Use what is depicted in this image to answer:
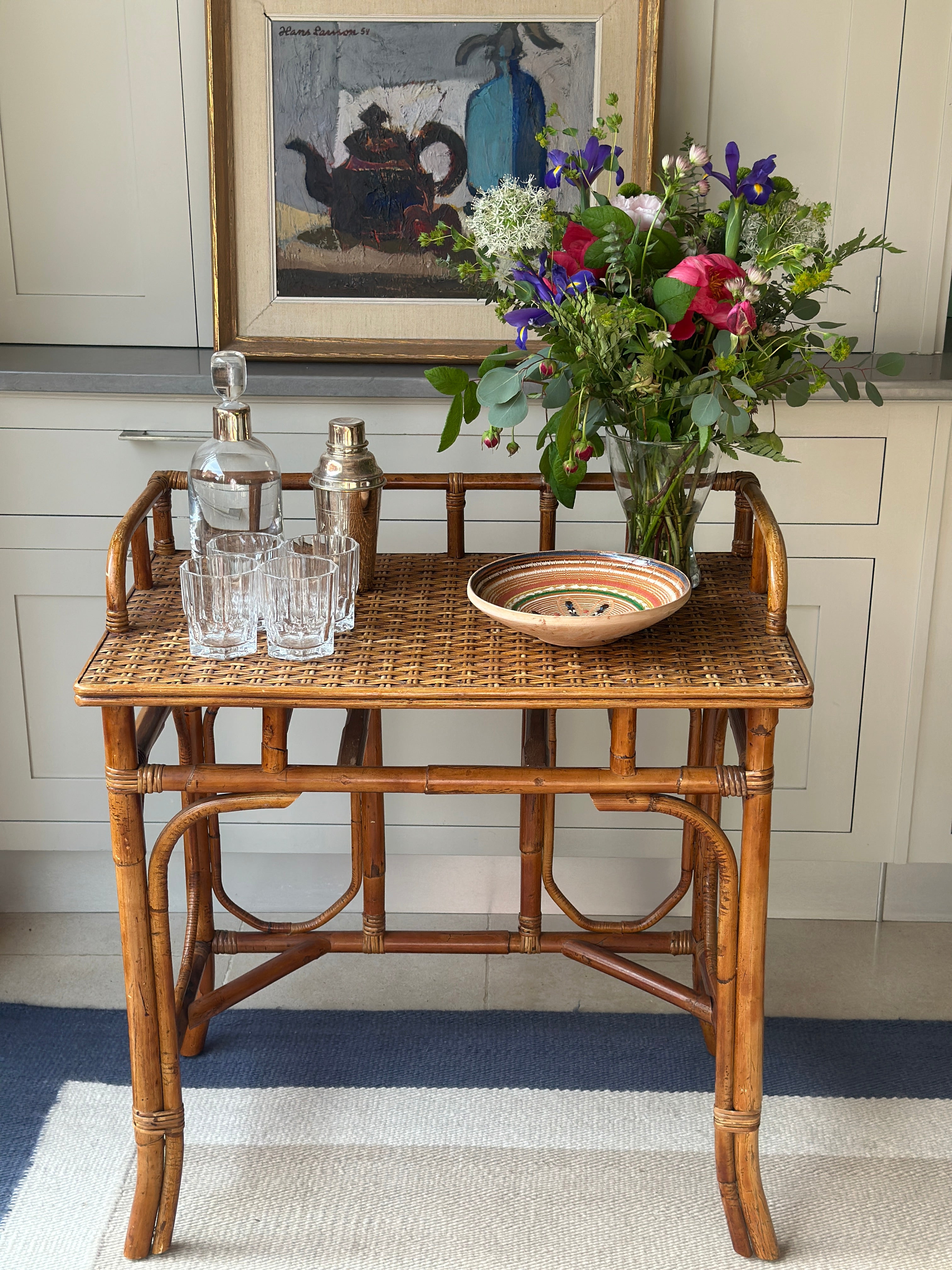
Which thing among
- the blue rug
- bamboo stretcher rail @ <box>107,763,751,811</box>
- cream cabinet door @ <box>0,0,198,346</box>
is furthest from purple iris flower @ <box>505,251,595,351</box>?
the blue rug

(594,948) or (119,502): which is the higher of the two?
(119,502)

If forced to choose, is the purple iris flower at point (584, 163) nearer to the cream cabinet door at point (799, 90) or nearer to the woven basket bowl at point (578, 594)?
the woven basket bowl at point (578, 594)

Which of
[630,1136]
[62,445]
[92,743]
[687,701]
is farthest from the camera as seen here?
[92,743]

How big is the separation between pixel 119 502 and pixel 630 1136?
1263 mm

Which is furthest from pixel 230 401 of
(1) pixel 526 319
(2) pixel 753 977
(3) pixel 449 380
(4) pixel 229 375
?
(2) pixel 753 977

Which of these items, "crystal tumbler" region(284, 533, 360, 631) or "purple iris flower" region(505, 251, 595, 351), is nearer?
"purple iris flower" region(505, 251, 595, 351)

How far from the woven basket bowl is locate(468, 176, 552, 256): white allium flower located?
37 cm

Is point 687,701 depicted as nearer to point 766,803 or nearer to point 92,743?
point 766,803

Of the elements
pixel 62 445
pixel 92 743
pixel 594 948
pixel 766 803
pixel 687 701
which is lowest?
pixel 594 948

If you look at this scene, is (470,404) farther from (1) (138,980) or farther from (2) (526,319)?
(1) (138,980)

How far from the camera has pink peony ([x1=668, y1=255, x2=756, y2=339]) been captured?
3.94 ft

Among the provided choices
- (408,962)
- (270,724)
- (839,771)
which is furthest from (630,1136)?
(270,724)

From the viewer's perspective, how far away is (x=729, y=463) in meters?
1.98

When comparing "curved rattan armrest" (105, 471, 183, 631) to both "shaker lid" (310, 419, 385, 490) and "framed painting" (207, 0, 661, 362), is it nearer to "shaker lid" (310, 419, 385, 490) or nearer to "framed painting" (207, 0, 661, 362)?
"shaker lid" (310, 419, 385, 490)
